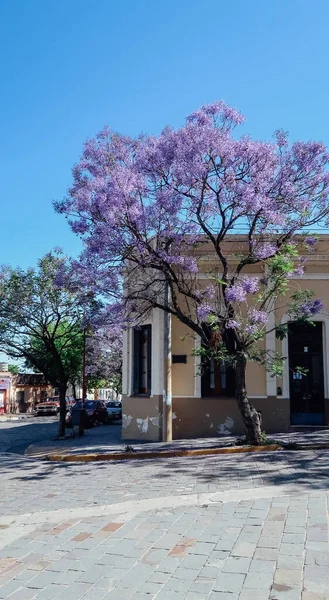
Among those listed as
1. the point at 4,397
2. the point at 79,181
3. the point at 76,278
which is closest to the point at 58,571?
→ the point at 76,278

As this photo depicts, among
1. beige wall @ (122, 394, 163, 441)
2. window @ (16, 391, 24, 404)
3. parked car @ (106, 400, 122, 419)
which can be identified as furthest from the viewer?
window @ (16, 391, 24, 404)

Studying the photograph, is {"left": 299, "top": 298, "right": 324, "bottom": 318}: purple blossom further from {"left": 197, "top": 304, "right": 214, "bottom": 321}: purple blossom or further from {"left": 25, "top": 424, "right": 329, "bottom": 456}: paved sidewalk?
{"left": 25, "top": 424, "right": 329, "bottom": 456}: paved sidewalk

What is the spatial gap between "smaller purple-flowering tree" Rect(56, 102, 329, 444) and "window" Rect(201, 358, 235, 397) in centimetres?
238

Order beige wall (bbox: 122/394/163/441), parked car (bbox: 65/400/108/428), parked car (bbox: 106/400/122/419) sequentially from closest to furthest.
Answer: beige wall (bbox: 122/394/163/441), parked car (bbox: 65/400/108/428), parked car (bbox: 106/400/122/419)

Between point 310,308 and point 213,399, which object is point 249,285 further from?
point 213,399

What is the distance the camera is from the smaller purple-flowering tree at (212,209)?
1283 centimetres

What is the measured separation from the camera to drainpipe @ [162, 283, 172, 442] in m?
15.3

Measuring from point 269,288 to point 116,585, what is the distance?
10249 mm

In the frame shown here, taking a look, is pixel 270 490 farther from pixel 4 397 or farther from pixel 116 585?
pixel 4 397


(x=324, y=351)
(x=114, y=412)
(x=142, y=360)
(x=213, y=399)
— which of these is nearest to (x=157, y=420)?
(x=213, y=399)

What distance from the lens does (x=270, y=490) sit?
799 centimetres

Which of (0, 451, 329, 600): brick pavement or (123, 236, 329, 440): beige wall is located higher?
(123, 236, 329, 440): beige wall

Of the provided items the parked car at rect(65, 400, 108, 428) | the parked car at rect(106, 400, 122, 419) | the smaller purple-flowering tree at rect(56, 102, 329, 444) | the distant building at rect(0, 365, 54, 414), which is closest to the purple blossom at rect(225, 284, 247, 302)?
the smaller purple-flowering tree at rect(56, 102, 329, 444)

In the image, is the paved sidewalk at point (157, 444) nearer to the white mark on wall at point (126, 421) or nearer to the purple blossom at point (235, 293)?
the white mark on wall at point (126, 421)
